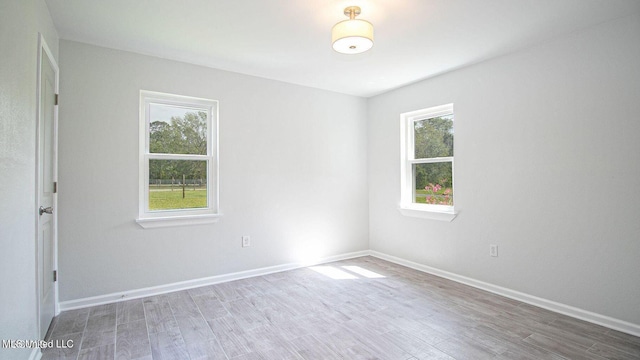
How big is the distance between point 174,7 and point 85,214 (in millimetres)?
2047

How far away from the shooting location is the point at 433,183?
4.08m

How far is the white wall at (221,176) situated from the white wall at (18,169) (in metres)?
0.92

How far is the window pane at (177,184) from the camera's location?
11.0ft

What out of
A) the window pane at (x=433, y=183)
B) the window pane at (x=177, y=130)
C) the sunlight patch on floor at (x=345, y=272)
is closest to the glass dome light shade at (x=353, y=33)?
the window pane at (x=177, y=130)

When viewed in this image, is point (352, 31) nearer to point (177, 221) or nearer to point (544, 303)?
point (177, 221)

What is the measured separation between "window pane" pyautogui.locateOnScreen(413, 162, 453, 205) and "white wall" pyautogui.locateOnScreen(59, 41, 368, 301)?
3.02 feet

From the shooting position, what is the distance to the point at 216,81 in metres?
3.62

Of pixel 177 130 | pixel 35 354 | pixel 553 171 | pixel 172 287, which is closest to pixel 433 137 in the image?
pixel 553 171

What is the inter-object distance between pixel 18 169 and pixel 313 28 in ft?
7.35

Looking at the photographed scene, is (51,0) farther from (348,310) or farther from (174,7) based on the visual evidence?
(348,310)

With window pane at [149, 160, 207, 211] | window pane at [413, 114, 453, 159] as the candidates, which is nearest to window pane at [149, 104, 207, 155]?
window pane at [149, 160, 207, 211]

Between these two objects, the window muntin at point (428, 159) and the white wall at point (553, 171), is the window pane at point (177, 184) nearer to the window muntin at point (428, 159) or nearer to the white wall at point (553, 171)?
the window muntin at point (428, 159)

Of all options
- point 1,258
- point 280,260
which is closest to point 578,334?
point 280,260

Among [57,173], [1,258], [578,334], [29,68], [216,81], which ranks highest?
[216,81]
